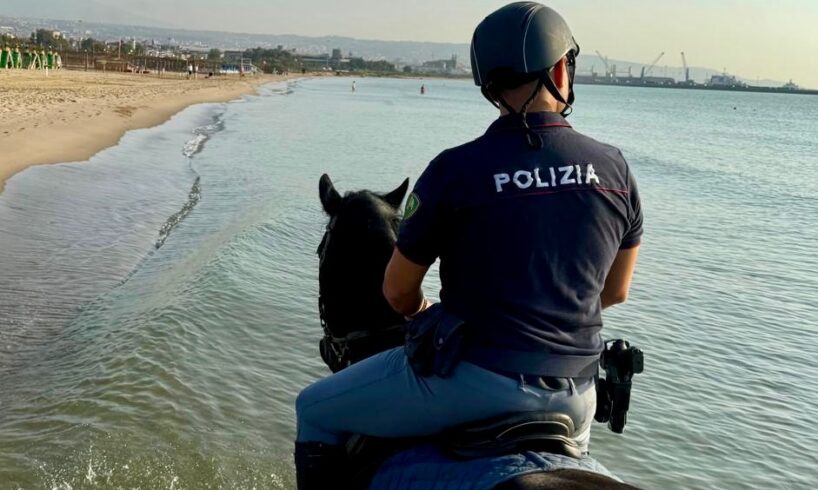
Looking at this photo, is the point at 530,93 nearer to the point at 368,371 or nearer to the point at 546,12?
the point at 546,12

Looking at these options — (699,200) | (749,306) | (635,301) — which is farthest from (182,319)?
(699,200)

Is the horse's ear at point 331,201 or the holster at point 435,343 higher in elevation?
the horse's ear at point 331,201

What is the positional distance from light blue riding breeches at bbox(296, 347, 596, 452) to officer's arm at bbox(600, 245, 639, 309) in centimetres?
57

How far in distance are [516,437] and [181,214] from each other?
1515 cm

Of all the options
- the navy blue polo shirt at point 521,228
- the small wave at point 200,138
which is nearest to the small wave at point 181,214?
the small wave at point 200,138

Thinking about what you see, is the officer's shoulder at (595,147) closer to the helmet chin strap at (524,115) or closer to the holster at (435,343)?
the helmet chin strap at (524,115)

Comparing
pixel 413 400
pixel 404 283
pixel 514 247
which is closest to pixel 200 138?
pixel 404 283

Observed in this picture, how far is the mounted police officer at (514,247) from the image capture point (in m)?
2.50

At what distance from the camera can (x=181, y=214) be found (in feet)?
54.3

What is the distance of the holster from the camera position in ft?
8.17

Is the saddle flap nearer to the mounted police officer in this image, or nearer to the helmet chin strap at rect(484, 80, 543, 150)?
the mounted police officer

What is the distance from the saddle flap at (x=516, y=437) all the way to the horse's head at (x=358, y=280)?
3.56ft

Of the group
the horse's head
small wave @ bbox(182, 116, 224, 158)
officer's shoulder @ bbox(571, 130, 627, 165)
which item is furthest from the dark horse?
small wave @ bbox(182, 116, 224, 158)

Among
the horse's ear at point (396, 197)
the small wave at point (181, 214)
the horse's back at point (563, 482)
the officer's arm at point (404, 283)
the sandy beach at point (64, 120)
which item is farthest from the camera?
the sandy beach at point (64, 120)
